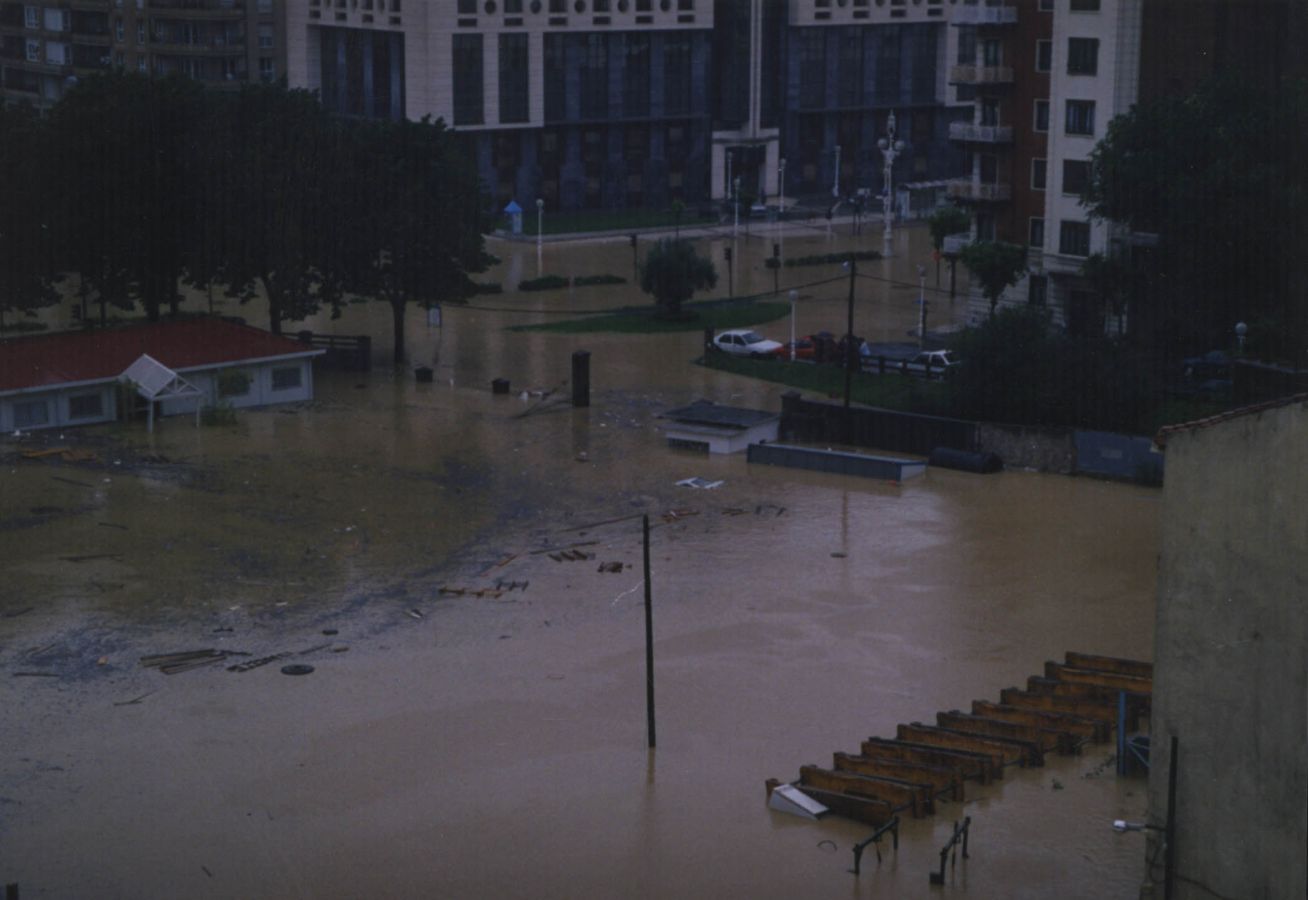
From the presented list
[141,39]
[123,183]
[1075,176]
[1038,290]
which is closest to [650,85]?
[141,39]

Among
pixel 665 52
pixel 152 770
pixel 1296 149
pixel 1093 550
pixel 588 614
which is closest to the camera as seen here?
pixel 152 770

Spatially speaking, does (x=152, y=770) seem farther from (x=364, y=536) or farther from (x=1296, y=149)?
(x=1296, y=149)

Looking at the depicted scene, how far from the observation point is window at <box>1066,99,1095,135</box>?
5028 centimetres

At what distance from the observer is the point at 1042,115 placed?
5212 cm

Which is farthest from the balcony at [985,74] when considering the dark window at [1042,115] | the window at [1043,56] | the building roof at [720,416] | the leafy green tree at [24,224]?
the leafy green tree at [24,224]

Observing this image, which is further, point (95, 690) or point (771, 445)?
point (771, 445)

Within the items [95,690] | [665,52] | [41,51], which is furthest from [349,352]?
[41,51]

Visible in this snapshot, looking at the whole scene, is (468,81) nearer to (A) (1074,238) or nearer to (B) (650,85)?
(B) (650,85)

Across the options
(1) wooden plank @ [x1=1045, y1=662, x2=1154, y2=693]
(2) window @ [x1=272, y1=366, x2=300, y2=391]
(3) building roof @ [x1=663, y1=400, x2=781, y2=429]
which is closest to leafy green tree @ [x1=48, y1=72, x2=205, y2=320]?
(2) window @ [x1=272, y1=366, x2=300, y2=391]

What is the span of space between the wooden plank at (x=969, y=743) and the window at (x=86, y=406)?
23630 mm

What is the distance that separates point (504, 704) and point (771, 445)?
14900 mm

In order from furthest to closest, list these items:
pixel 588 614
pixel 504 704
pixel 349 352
→ 1. pixel 349 352
2. pixel 588 614
3. pixel 504 704

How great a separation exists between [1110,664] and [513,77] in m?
55.2

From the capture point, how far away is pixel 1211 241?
44.4 m
